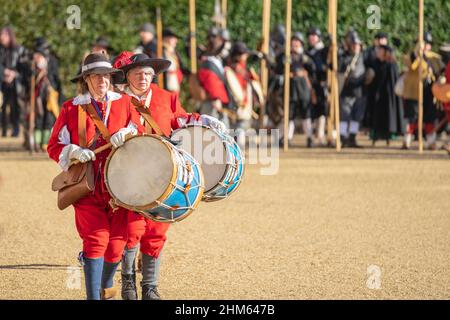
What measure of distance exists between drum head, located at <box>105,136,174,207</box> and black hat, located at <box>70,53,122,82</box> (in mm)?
504

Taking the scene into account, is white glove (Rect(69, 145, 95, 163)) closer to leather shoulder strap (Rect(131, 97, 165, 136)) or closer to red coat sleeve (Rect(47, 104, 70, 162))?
red coat sleeve (Rect(47, 104, 70, 162))

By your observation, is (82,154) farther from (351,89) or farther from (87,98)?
(351,89)

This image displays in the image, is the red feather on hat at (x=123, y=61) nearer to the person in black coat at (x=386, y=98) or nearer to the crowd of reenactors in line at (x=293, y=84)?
the crowd of reenactors in line at (x=293, y=84)

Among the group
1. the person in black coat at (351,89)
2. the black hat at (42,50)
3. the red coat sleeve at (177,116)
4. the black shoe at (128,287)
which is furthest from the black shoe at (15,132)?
the black shoe at (128,287)

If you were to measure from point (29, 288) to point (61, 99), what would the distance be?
12.5 metres

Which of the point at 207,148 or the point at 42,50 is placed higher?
the point at 42,50

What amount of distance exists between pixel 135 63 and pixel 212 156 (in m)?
0.74

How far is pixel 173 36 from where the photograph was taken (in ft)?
64.2

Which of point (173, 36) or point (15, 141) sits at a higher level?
point (173, 36)

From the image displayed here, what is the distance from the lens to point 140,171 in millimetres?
7102

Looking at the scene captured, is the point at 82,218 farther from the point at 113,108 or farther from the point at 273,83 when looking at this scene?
the point at 273,83

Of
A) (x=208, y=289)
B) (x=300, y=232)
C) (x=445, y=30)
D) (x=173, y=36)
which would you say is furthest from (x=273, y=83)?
(x=208, y=289)

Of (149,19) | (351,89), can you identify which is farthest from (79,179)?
(149,19)

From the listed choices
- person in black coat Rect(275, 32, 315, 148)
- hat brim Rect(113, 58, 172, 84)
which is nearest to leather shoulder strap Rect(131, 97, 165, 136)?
hat brim Rect(113, 58, 172, 84)
